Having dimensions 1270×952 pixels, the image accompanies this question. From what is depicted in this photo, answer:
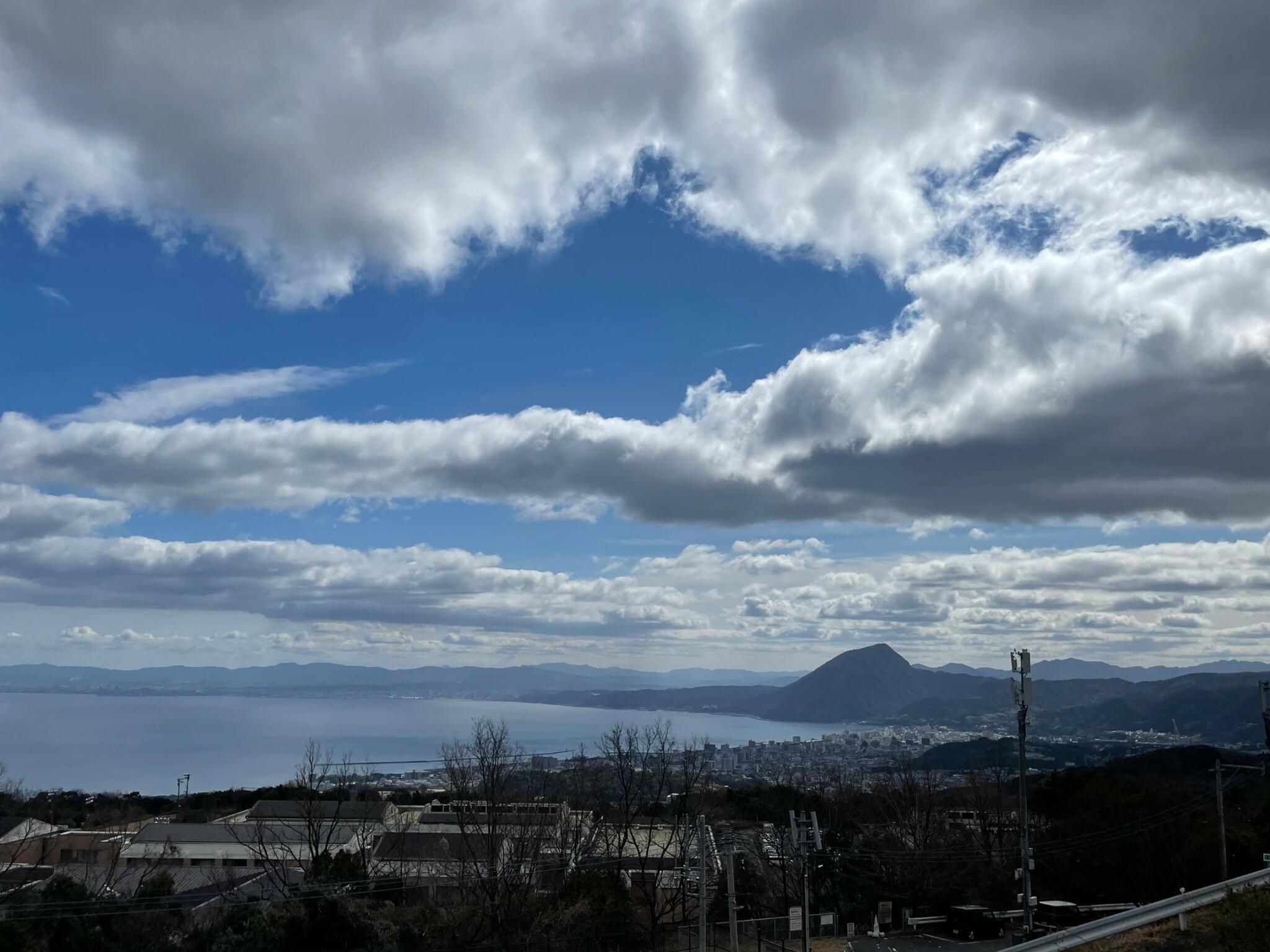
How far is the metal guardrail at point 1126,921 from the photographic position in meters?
17.4

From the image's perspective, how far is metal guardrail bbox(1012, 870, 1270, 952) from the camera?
685 inches

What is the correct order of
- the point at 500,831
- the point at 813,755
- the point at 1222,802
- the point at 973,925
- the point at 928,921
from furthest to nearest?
1. the point at 813,755
2. the point at 500,831
3. the point at 928,921
4. the point at 1222,802
5. the point at 973,925

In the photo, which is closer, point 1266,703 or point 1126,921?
point 1126,921

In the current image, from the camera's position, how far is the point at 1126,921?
A: 1808 centimetres

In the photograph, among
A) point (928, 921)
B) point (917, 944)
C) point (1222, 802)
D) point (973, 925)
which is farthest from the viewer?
point (928, 921)

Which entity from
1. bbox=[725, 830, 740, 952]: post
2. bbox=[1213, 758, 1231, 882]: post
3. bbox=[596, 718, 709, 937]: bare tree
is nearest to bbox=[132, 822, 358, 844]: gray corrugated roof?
bbox=[596, 718, 709, 937]: bare tree

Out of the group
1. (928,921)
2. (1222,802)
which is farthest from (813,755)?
(1222,802)

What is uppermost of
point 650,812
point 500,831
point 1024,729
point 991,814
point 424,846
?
point 1024,729

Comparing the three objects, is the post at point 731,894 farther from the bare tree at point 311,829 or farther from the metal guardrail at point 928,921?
the bare tree at point 311,829

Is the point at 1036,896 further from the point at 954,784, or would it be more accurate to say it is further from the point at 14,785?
the point at 14,785

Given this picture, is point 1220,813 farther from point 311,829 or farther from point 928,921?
point 311,829

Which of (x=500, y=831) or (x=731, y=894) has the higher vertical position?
(x=731, y=894)

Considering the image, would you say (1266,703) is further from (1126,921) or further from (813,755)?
(813,755)

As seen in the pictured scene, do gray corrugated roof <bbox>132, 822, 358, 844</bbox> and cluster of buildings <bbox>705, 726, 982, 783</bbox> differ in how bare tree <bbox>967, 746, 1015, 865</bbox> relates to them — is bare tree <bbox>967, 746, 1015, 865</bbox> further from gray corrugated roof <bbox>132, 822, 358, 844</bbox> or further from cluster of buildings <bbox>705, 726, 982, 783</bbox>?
gray corrugated roof <bbox>132, 822, 358, 844</bbox>
